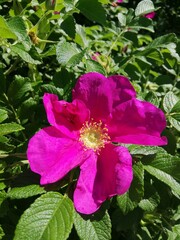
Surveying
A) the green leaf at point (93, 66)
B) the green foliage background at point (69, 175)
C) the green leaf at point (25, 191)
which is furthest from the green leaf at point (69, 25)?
the green leaf at point (25, 191)

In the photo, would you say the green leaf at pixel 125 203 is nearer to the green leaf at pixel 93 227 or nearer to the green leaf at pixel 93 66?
the green leaf at pixel 93 227

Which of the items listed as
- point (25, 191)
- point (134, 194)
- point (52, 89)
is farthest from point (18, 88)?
point (134, 194)

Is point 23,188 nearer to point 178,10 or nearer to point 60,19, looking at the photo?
point 60,19

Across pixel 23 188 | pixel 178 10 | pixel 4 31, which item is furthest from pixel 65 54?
pixel 178 10

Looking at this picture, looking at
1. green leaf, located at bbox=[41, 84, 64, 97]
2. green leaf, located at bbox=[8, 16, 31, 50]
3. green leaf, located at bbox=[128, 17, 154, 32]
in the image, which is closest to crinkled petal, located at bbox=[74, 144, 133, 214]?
green leaf, located at bbox=[41, 84, 64, 97]

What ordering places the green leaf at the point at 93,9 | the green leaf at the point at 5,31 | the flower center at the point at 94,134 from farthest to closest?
the green leaf at the point at 93,9 < the flower center at the point at 94,134 < the green leaf at the point at 5,31

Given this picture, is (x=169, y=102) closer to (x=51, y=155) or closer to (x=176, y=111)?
(x=176, y=111)

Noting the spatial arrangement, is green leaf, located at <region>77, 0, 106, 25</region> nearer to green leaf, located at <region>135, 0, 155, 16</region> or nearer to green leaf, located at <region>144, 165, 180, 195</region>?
green leaf, located at <region>135, 0, 155, 16</region>
